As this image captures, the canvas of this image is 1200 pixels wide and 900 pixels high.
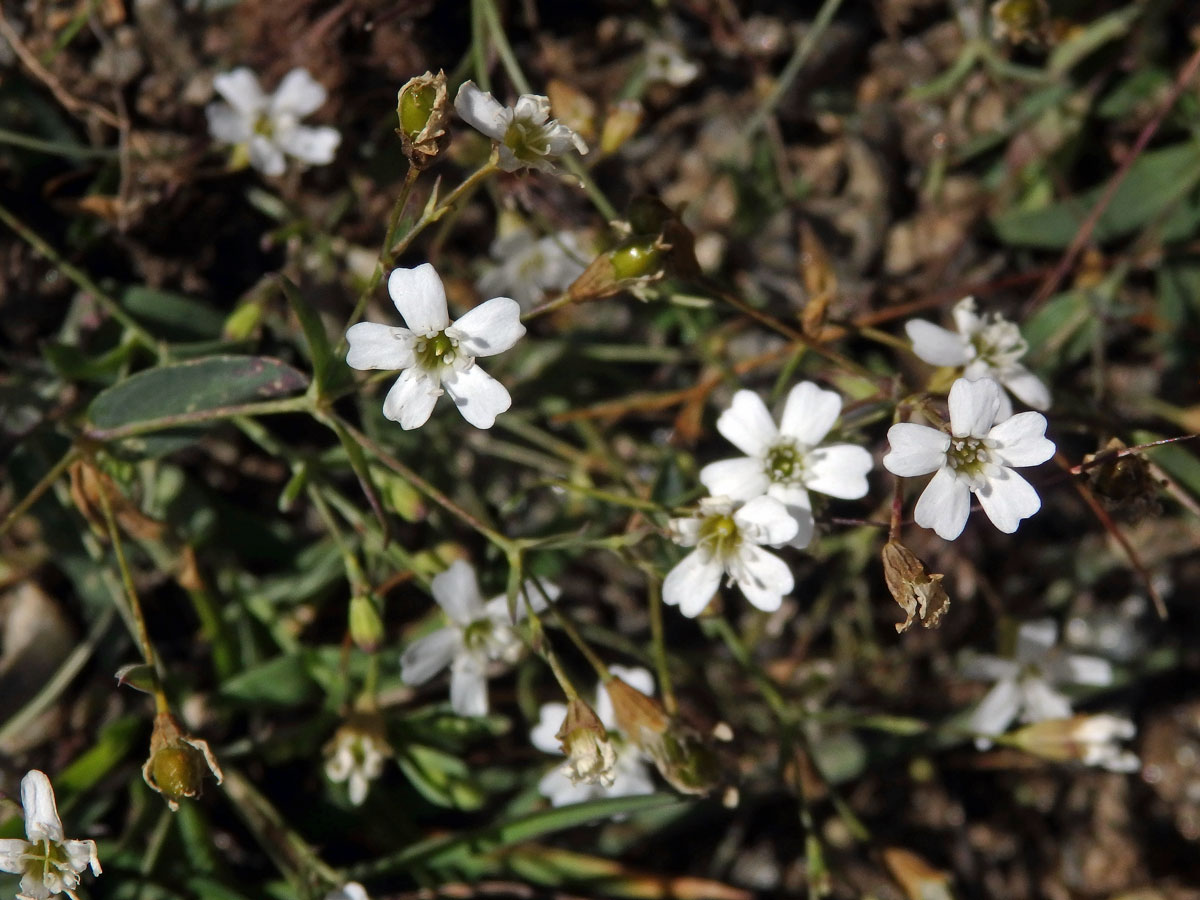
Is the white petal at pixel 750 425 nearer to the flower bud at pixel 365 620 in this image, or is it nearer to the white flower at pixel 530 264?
the white flower at pixel 530 264

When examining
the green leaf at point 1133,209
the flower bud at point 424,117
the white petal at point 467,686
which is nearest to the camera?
the flower bud at point 424,117

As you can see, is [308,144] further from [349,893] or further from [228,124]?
[349,893]

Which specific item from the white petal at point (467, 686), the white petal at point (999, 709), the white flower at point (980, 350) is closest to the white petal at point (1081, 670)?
the white petal at point (999, 709)

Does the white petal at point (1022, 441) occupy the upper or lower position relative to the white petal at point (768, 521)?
lower

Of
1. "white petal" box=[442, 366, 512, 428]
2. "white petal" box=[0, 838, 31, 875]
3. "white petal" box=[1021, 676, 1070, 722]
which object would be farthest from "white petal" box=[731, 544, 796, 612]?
"white petal" box=[0, 838, 31, 875]

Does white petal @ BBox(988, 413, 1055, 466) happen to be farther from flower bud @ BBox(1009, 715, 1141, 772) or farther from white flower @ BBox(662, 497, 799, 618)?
flower bud @ BBox(1009, 715, 1141, 772)

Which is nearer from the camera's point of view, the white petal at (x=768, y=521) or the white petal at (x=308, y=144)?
the white petal at (x=768, y=521)

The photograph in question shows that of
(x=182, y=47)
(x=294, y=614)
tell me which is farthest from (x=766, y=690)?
(x=182, y=47)
